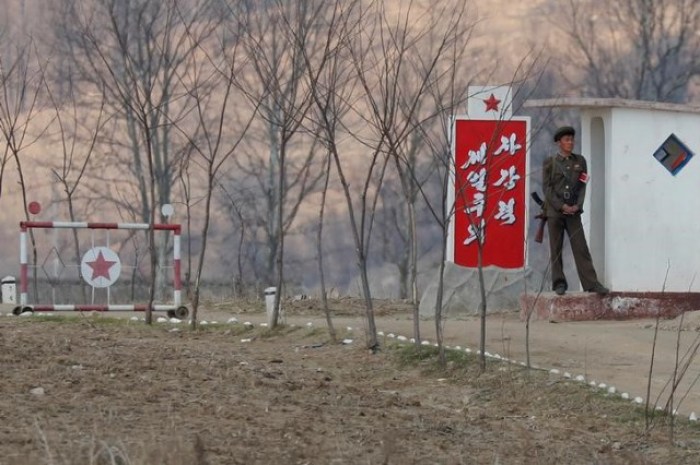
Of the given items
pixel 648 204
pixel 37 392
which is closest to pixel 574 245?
pixel 648 204

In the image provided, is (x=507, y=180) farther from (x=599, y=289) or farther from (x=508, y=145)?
(x=599, y=289)

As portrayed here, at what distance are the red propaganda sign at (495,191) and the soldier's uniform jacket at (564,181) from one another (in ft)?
4.41

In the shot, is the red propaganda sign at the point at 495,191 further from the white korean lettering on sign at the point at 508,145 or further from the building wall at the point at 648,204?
the building wall at the point at 648,204

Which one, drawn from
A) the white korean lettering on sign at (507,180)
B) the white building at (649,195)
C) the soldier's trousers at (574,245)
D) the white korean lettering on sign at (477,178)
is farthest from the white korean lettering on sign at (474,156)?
the soldier's trousers at (574,245)

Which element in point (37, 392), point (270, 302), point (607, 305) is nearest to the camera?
point (37, 392)

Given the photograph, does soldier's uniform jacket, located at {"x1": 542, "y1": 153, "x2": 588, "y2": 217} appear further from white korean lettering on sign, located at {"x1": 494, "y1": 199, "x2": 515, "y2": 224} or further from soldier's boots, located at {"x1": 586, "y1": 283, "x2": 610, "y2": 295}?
white korean lettering on sign, located at {"x1": 494, "y1": 199, "x2": 515, "y2": 224}

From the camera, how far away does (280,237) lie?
45.8 ft

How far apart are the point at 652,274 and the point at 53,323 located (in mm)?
6067

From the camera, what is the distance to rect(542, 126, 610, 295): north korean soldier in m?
14.5

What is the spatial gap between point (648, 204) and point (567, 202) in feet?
3.99

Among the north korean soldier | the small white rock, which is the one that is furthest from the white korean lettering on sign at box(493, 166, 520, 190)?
the small white rock

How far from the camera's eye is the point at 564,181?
14508mm

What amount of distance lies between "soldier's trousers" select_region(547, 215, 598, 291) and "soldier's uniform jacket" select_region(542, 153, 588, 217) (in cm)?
9

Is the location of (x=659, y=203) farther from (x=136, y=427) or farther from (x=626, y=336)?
(x=136, y=427)
